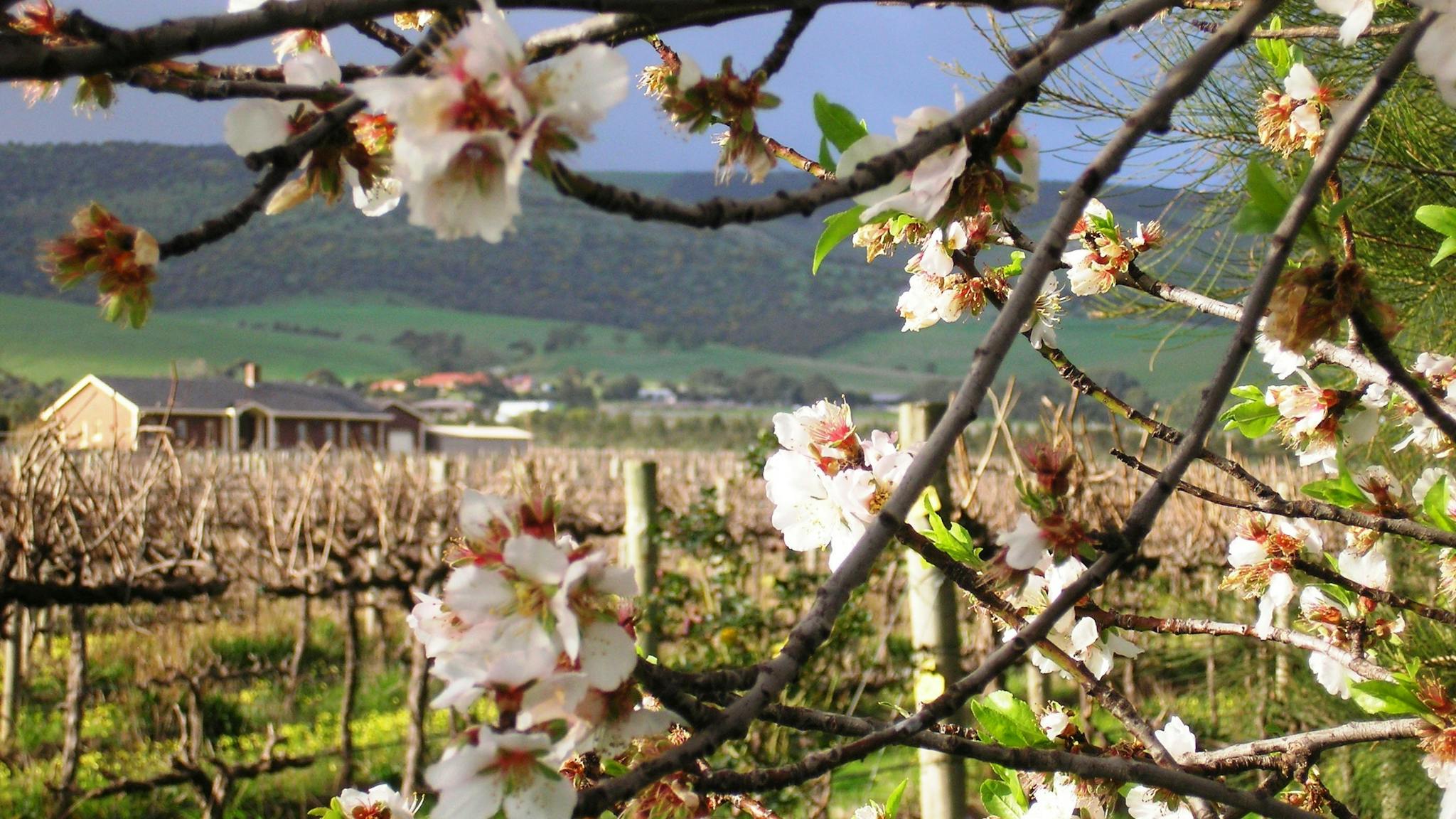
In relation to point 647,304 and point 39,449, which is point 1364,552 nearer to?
point 39,449

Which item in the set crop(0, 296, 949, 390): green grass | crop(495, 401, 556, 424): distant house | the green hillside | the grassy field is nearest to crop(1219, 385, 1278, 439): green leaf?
the grassy field

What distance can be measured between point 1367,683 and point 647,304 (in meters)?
79.7

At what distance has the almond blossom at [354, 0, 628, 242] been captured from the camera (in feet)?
1.46

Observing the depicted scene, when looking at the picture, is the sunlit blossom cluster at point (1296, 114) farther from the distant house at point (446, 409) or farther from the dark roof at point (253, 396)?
the distant house at point (446, 409)

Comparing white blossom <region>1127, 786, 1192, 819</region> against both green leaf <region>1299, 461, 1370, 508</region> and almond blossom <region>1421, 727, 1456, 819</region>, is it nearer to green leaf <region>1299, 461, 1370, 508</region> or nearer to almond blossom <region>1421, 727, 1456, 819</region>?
almond blossom <region>1421, 727, 1456, 819</region>

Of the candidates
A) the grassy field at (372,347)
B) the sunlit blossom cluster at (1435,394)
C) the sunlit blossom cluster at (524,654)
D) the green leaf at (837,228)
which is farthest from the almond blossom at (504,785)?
the grassy field at (372,347)

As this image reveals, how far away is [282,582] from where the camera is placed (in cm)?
592

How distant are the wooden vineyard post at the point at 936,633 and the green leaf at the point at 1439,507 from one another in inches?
74.0

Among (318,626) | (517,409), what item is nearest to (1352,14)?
(318,626)

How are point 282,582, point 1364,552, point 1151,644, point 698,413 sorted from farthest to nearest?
point 698,413 → point 1151,644 → point 282,582 → point 1364,552

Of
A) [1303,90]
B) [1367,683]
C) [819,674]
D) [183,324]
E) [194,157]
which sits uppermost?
[194,157]

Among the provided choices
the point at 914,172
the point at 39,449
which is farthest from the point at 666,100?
the point at 39,449

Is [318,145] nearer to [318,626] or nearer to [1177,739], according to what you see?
[1177,739]

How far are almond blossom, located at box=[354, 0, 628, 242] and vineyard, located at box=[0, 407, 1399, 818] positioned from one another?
2312 millimetres
